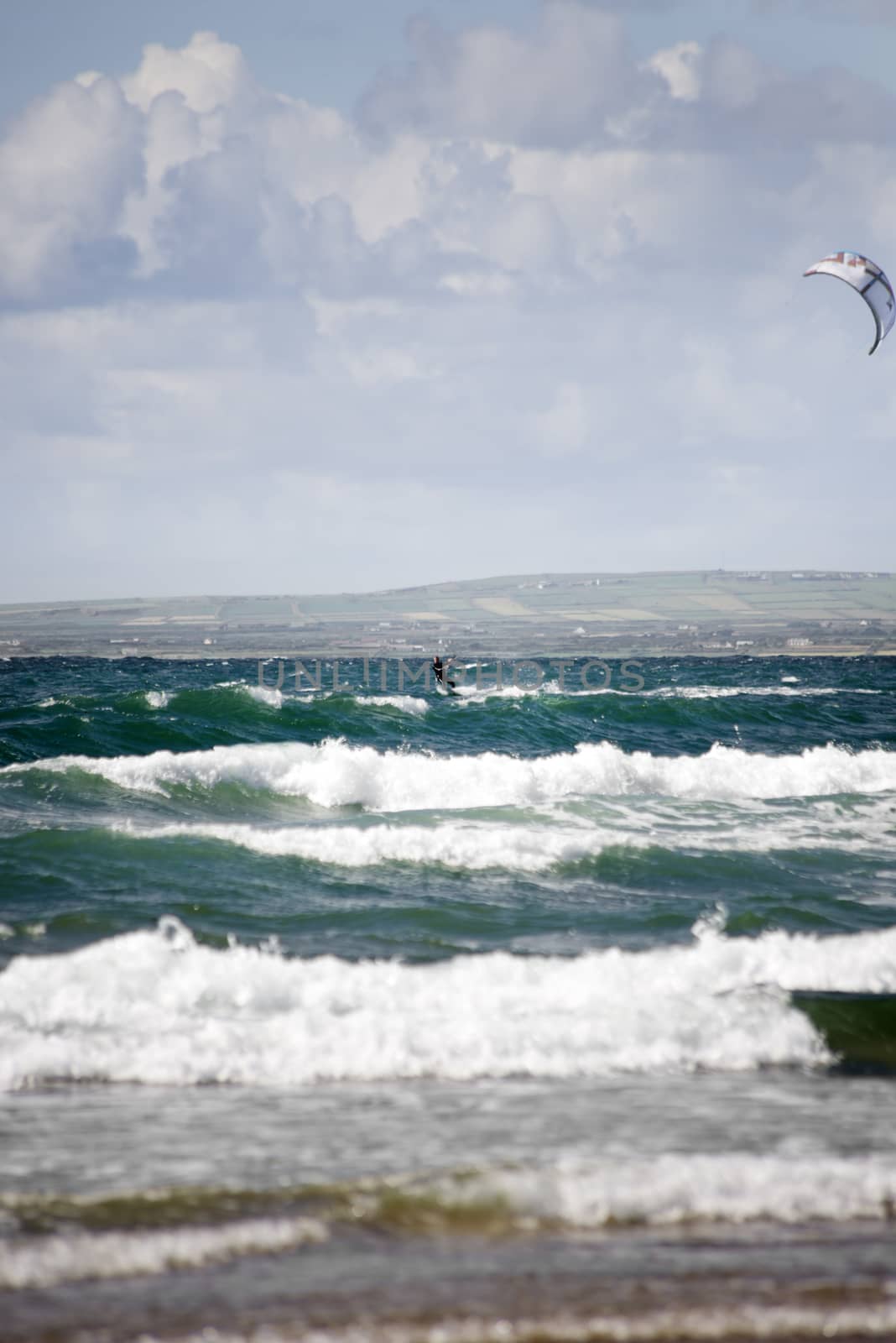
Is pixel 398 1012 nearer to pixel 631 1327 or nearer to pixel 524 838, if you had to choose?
pixel 631 1327

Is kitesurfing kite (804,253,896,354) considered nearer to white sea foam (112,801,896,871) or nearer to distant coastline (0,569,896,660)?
white sea foam (112,801,896,871)

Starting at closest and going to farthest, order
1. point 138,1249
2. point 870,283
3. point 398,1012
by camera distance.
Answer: point 138,1249, point 398,1012, point 870,283

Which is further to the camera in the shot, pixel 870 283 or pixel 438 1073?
pixel 870 283

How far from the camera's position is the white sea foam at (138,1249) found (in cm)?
438

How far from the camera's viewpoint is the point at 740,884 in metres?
13.2

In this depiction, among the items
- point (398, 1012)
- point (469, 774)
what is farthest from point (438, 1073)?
point (469, 774)

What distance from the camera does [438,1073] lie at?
742 centimetres

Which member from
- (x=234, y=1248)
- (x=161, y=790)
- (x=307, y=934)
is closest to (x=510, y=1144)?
(x=234, y=1248)

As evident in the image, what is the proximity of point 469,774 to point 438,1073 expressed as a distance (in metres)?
14.8

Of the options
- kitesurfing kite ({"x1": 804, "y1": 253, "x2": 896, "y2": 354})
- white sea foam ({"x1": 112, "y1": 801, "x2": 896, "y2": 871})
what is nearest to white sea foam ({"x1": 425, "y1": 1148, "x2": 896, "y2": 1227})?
white sea foam ({"x1": 112, "y1": 801, "x2": 896, "y2": 871})

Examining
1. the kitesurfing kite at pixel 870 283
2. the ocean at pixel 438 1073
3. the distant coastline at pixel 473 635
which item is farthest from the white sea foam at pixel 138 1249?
the distant coastline at pixel 473 635

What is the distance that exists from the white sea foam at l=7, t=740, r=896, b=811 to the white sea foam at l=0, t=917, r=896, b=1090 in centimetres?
976

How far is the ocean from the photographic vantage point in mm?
4266

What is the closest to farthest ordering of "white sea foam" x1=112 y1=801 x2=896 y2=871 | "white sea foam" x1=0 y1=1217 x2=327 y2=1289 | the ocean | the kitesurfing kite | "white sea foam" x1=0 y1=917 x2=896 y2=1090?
the ocean, "white sea foam" x1=0 y1=1217 x2=327 y2=1289, "white sea foam" x1=0 y1=917 x2=896 y2=1090, "white sea foam" x1=112 y1=801 x2=896 y2=871, the kitesurfing kite
